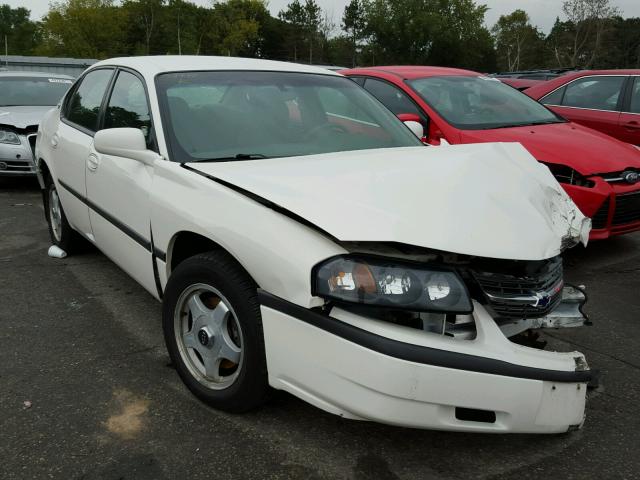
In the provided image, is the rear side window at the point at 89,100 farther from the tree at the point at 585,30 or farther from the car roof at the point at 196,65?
the tree at the point at 585,30

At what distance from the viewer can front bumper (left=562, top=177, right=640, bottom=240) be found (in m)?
4.52

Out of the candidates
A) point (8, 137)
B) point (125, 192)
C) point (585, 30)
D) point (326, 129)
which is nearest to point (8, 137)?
point (8, 137)

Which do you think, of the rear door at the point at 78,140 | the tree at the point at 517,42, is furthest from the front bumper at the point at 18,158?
the tree at the point at 517,42

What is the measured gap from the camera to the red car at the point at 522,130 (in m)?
4.61

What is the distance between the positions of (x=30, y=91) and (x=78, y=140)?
5693 millimetres

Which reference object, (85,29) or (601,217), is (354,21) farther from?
(601,217)

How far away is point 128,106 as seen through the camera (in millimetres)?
3412

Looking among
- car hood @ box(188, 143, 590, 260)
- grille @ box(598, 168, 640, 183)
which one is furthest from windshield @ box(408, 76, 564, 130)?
car hood @ box(188, 143, 590, 260)

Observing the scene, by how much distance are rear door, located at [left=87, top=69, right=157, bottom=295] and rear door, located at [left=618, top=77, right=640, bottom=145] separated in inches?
222

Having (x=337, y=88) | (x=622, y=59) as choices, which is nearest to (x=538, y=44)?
(x=622, y=59)

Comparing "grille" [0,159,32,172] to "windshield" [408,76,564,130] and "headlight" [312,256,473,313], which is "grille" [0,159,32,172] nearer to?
"windshield" [408,76,564,130]

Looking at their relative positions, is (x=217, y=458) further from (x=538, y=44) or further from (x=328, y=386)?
(x=538, y=44)

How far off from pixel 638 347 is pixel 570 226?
1255 mm

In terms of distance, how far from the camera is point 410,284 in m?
1.98
